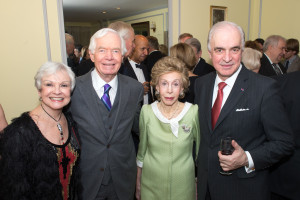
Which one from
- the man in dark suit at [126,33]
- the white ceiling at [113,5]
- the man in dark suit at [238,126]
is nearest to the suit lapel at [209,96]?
the man in dark suit at [238,126]

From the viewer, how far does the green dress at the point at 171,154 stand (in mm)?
1840

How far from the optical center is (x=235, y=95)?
1.47m

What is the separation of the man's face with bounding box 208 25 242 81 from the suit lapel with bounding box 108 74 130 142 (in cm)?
73

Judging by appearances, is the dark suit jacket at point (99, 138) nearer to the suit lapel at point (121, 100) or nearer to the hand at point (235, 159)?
the suit lapel at point (121, 100)

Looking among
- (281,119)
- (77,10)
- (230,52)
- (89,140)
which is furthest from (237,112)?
(77,10)

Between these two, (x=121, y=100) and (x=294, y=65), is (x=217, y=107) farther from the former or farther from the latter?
(x=294, y=65)

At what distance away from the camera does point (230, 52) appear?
1544mm

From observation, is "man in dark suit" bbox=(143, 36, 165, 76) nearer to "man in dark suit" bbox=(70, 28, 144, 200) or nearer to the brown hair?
the brown hair

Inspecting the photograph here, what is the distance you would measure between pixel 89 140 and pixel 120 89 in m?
0.45

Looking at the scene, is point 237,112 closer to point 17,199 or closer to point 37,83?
point 37,83

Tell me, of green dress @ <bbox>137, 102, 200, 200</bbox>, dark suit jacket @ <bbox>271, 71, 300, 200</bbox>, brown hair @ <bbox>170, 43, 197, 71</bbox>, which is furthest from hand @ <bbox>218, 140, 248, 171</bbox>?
brown hair @ <bbox>170, 43, 197, 71</bbox>

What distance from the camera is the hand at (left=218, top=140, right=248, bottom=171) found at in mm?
1383

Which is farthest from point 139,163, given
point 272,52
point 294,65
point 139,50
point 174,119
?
point 294,65

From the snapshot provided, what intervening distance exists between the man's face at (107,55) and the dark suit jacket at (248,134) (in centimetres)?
75
